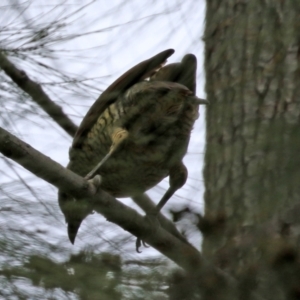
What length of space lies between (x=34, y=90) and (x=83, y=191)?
834 mm

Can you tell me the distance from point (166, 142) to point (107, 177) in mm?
467

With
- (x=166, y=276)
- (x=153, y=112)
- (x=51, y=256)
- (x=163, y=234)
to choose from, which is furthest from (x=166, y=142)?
(x=166, y=276)

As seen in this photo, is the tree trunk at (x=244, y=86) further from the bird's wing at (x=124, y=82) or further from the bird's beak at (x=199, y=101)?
the bird's wing at (x=124, y=82)

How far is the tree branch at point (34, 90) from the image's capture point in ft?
10.0

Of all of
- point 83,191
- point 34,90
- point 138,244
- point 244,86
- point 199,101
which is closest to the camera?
point 138,244

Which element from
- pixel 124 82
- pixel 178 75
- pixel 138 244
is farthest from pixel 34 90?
pixel 138 244

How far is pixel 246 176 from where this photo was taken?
255 centimetres

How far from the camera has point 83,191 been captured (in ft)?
8.16

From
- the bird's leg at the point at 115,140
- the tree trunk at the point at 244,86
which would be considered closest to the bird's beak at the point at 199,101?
the tree trunk at the point at 244,86

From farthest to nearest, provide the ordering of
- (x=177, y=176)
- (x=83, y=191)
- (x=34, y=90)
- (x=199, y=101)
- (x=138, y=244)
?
1. (x=177, y=176)
2. (x=34, y=90)
3. (x=199, y=101)
4. (x=83, y=191)
5. (x=138, y=244)

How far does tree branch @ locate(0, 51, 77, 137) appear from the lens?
10.0 feet

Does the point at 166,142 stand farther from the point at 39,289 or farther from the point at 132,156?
the point at 39,289

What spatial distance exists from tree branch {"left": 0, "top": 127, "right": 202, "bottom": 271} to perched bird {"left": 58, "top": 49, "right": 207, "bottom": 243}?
2.05 feet

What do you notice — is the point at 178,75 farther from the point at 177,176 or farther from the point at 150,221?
the point at 150,221
